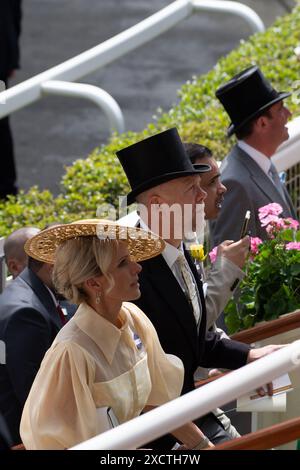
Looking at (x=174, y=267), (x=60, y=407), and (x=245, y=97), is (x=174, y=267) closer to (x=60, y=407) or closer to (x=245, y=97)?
(x=60, y=407)

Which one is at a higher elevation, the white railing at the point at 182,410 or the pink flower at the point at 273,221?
the white railing at the point at 182,410

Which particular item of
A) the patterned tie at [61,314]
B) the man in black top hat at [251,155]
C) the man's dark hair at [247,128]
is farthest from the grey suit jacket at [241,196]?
the patterned tie at [61,314]

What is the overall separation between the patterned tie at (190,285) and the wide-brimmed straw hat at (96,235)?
390 millimetres

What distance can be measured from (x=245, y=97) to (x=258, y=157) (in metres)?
0.38

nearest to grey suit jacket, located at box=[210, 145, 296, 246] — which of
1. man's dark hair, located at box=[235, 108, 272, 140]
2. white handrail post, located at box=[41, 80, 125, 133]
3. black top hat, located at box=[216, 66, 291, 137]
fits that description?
man's dark hair, located at box=[235, 108, 272, 140]

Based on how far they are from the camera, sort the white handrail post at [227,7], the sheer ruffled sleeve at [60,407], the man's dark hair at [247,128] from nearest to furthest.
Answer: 1. the sheer ruffled sleeve at [60,407]
2. the man's dark hair at [247,128]
3. the white handrail post at [227,7]

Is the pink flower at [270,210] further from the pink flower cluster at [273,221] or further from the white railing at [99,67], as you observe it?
the white railing at [99,67]

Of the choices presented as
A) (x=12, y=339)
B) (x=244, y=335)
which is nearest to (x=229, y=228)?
(x=244, y=335)

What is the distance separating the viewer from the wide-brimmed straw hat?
423cm

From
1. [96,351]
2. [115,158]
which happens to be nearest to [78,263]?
[96,351]

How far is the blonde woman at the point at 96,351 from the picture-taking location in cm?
402

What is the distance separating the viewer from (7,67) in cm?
1088

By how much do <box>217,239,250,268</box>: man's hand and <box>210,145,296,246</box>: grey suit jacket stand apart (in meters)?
0.88

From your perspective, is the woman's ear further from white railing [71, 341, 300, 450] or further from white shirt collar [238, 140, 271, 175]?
white shirt collar [238, 140, 271, 175]
